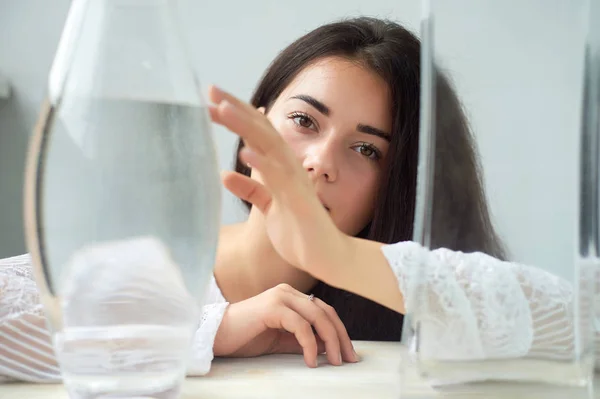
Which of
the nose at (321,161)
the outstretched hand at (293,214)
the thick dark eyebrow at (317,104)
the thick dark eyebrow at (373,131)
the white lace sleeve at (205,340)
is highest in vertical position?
the thick dark eyebrow at (317,104)

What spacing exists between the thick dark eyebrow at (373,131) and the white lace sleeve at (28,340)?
0.90 feet

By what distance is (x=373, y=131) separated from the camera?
720 mm

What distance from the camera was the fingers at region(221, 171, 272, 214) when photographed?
0.30 m

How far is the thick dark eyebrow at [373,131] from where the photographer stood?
0.71 metres

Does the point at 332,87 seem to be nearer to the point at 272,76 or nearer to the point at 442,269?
the point at 272,76

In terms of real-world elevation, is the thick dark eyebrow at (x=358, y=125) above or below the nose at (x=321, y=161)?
above

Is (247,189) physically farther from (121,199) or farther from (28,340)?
(28,340)

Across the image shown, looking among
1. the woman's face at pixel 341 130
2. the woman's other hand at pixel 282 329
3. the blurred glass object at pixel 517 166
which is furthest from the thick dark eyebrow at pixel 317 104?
the blurred glass object at pixel 517 166

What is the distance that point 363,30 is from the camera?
0.89 m

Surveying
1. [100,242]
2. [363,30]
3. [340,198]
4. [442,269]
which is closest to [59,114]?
[100,242]

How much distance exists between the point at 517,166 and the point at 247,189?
114mm

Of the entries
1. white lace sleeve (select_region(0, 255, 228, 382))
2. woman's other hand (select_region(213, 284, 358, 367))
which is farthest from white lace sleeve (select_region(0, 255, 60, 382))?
woman's other hand (select_region(213, 284, 358, 367))

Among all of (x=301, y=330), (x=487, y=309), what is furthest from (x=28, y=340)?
(x=487, y=309)

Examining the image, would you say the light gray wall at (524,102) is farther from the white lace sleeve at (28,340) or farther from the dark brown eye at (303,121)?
the dark brown eye at (303,121)
